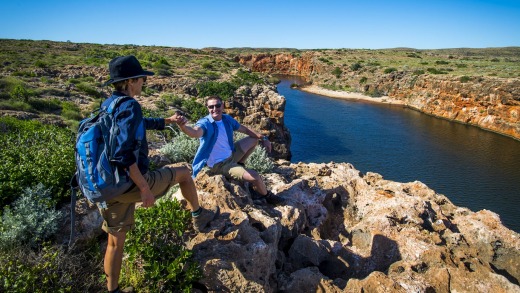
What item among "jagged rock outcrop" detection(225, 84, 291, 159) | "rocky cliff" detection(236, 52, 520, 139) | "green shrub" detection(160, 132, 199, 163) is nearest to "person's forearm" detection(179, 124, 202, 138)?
"green shrub" detection(160, 132, 199, 163)

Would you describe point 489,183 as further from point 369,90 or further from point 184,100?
point 369,90

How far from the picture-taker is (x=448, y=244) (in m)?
5.36

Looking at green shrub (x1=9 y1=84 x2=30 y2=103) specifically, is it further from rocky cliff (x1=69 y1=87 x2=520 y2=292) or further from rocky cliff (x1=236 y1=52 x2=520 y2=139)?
rocky cliff (x1=236 y1=52 x2=520 y2=139)

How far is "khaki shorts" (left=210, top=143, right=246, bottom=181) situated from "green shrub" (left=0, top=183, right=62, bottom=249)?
7.55 ft

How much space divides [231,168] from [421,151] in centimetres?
2490

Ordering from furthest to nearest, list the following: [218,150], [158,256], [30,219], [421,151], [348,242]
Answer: [421,151] < [348,242] < [218,150] < [30,219] < [158,256]

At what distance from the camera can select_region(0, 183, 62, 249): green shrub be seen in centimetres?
353

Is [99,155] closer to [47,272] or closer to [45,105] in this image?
[47,272]

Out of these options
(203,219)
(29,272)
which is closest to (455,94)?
(203,219)

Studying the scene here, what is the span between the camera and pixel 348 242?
18.5 ft

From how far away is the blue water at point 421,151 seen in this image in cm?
1939

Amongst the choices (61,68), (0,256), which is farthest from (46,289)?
(61,68)

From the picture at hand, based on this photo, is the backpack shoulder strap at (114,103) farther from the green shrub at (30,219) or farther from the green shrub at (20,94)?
the green shrub at (20,94)

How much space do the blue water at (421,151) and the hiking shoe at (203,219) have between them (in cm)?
1765
